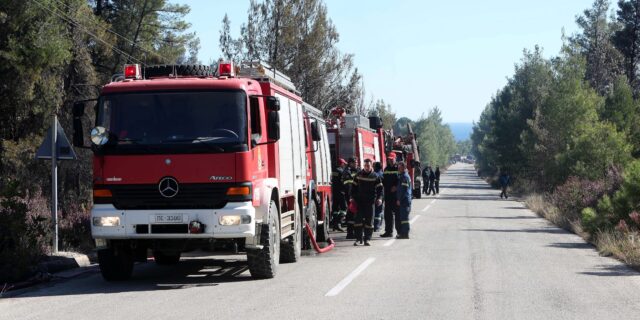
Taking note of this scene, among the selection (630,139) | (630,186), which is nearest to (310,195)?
(630,186)

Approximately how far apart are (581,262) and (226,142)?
7.03 m

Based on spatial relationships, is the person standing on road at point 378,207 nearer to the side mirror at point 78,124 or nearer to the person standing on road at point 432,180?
the side mirror at point 78,124

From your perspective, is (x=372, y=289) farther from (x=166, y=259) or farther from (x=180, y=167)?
(x=166, y=259)

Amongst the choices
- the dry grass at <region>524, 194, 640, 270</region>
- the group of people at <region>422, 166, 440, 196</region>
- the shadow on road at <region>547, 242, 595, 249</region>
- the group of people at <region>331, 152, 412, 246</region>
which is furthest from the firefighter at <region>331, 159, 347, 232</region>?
the group of people at <region>422, 166, 440, 196</region>

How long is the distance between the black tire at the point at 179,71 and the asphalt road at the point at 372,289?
2.94m

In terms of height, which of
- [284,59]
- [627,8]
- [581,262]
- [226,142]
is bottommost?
[581,262]

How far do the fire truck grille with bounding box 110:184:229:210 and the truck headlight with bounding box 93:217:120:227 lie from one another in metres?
0.18

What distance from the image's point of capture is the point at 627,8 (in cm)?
6397

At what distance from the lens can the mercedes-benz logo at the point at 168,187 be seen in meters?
11.9

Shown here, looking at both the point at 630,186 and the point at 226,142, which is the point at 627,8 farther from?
the point at 226,142

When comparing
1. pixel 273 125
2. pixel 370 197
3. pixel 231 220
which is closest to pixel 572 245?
pixel 370 197

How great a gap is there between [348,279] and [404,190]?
8050 millimetres

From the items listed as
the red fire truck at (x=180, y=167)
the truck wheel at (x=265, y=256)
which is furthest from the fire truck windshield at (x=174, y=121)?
the truck wheel at (x=265, y=256)

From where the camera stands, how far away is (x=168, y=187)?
1195 cm
